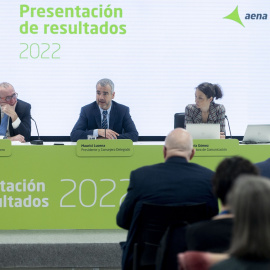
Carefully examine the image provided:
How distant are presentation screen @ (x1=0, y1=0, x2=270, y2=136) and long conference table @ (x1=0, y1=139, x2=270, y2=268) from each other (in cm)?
220

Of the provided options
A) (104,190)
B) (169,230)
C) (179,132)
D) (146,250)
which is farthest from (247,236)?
(104,190)

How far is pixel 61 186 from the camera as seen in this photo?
4.13 meters

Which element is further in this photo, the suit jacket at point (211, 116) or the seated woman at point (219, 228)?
the suit jacket at point (211, 116)

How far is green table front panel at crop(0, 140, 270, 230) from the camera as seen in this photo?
4109 mm

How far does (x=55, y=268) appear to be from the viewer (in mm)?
4098

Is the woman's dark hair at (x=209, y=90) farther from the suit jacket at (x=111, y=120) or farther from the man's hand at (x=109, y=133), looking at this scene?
the man's hand at (x=109, y=133)

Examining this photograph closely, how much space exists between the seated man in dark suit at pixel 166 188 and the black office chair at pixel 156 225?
2.5 inches

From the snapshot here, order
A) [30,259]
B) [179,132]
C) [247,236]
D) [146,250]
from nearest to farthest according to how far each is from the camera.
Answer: [247,236], [146,250], [179,132], [30,259]

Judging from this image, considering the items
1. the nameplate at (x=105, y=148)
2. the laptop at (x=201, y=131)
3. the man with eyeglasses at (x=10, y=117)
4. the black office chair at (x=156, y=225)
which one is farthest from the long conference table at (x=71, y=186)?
the black office chair at (x=156, y=225)

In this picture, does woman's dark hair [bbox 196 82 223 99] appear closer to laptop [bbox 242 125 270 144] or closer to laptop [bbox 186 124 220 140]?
laptop [bbox 242 125 270 144]

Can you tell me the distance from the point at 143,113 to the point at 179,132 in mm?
3509

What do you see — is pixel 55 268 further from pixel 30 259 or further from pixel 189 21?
pixel 189 21

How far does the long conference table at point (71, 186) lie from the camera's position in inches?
161

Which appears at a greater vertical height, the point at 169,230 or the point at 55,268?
the point at 169,230
